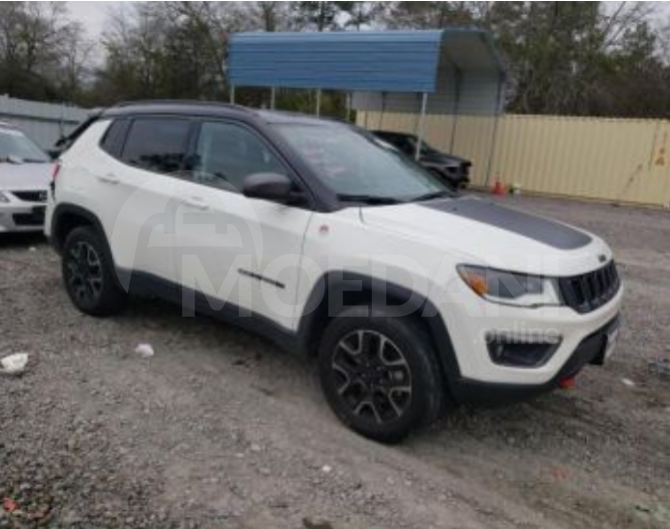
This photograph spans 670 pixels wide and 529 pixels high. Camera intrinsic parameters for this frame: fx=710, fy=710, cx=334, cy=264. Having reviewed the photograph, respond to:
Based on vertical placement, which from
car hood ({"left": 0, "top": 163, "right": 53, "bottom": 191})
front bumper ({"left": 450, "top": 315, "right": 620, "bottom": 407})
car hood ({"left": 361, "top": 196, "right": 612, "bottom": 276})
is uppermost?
car hood ({"left": 361, "top": 196, "right": 612, "bottom": 276})

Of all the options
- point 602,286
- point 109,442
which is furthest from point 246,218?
point 602,286

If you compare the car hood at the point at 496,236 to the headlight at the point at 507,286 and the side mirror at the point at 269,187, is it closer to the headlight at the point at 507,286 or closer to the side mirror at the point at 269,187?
the headlight at the point at 507,286

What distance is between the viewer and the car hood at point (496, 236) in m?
3.66

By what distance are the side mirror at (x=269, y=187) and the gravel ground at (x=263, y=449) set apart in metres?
1.32

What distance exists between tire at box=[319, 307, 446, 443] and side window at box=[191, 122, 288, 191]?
1132 millimetres

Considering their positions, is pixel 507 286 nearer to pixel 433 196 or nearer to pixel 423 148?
pixel 433 196

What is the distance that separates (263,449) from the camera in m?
3.90

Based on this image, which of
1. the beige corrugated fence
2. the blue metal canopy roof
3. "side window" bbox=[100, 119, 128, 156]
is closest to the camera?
"side window" bbox=[100, 119, 128, 156]

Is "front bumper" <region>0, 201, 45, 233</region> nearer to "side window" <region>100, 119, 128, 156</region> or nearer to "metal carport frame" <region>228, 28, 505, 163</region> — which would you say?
"side window" <region>100, 119, 128, 156</region>

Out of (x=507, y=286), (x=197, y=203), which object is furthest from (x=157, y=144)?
(x=507, y=286)

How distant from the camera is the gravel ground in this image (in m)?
3.36

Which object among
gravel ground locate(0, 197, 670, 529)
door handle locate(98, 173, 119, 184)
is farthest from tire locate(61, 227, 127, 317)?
A: door handle locate(98, 173, 119, 184)

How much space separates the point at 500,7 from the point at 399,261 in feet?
109

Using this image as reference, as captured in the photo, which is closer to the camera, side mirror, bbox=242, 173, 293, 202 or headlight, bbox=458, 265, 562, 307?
headlight, bbox=458, 265, 562, 307
